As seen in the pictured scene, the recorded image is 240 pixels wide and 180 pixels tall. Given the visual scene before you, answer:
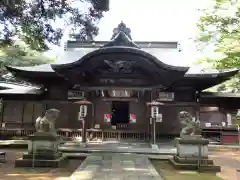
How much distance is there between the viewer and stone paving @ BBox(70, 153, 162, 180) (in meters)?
6.96

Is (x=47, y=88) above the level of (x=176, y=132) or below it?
above

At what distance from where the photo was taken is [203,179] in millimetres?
7496

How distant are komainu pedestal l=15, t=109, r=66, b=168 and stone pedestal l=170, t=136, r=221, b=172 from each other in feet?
13.7

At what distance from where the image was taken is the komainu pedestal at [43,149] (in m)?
8.76

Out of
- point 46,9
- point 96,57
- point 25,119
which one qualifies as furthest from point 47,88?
point 46,9

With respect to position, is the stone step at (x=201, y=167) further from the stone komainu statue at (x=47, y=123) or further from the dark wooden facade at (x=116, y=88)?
the dark wooden facade at (x=116, y=88)

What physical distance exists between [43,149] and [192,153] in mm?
5121

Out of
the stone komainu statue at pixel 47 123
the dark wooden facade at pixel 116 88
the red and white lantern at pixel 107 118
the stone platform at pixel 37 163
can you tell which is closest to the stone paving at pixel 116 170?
the stone platform at pixel 37 163

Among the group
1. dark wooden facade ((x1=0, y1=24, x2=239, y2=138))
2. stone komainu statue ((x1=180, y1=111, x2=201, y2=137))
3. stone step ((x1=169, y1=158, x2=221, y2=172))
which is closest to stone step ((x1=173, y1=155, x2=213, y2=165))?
stone step ((x1=169, y1=158, x2=221, y2=172))

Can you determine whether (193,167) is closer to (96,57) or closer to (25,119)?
(96,57)

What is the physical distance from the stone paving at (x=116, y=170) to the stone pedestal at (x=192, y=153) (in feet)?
4.00

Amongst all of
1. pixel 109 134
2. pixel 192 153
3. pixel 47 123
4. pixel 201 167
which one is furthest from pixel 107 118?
pixel 201 167

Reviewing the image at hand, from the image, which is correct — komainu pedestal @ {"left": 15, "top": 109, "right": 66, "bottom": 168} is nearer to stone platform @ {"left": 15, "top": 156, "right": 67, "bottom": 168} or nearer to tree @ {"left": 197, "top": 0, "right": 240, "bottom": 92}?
stone platform @ {"left": 15, "top": 156, "right": 67, "bottom": 168}

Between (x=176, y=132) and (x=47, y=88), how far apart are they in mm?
8574
